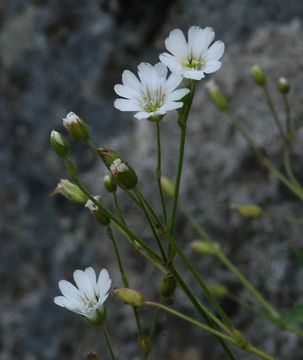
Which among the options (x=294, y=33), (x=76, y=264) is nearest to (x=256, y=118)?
(x=294, y=33)

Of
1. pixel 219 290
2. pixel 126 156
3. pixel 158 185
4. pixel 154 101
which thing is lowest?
pixel 219 290

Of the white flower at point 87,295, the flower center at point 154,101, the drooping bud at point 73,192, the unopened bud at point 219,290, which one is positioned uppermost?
the flower center at point 154,101

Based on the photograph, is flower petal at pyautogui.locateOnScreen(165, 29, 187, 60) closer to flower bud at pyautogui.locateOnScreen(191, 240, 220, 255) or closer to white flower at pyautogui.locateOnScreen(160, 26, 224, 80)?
white flower at pyautogui.locateOnScreen(160, 26, 224, 80)

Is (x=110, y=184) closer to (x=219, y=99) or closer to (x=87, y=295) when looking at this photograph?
(x=87, y=295)

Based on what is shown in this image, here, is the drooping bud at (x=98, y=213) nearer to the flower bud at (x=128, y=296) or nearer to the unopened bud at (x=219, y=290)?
the flower bud at (x=128, y=296)

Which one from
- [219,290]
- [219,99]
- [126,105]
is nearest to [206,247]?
[219,290]

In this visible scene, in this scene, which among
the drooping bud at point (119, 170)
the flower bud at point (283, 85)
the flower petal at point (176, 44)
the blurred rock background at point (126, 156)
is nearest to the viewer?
the drooping bud at point (119, 170)

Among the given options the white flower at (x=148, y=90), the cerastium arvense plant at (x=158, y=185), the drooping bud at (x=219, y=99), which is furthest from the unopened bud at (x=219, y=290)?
the white flower at (x=148, y=90)
